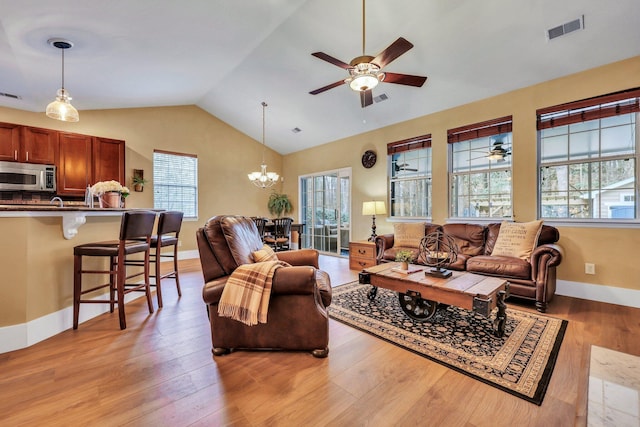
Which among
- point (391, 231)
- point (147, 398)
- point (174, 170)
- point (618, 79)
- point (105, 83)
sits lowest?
point (147, 398)

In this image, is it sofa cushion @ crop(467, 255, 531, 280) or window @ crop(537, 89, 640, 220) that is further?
window @ crop(537, 89, 640, 220)

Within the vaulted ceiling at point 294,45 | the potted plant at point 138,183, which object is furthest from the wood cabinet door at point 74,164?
the potted plant at point 138,183

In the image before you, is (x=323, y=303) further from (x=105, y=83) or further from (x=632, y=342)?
(x=105, y=83)

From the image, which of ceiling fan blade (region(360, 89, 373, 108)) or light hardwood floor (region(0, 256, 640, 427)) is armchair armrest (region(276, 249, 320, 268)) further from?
ceiling fan blade (region(360, 89, 373, 108))

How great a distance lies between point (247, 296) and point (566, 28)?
4.10 m

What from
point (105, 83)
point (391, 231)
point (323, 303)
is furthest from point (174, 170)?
point (323, 303)

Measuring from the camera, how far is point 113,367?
6.31 feet

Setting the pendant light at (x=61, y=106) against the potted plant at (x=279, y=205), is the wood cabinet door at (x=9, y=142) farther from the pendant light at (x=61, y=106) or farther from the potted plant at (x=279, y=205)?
the potted plant at (x=279, y=205)

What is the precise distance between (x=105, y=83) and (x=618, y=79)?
6771mm

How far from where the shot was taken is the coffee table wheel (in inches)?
102

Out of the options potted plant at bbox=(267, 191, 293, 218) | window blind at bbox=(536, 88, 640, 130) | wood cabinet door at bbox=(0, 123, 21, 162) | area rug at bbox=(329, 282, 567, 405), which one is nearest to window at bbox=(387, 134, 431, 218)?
window blind at bbox=(536, 88, 640, 130)

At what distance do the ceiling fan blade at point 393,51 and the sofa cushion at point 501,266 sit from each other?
2573mm

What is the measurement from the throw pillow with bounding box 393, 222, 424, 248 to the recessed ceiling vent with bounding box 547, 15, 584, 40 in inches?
109

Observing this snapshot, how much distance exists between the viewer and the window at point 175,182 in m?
6.02
